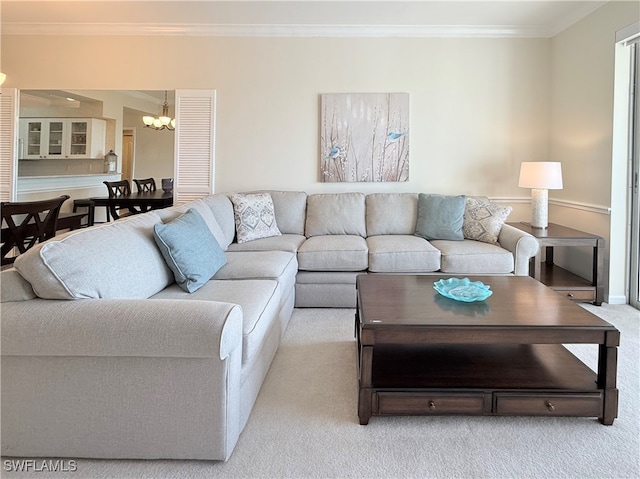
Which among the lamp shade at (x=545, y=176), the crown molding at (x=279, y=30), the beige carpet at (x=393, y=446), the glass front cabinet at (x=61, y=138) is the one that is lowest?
the beige carpet at (x=393, y=446)

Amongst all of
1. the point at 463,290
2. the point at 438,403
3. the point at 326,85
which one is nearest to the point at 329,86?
the point at 326,85

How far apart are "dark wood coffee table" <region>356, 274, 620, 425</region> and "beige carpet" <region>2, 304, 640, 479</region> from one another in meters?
0.09

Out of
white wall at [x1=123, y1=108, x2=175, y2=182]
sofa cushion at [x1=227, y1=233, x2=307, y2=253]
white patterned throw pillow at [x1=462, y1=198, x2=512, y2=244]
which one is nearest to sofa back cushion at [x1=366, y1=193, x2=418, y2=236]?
white patterned throw pillow at [x1=462, y1=198, x2=512, y2=244]

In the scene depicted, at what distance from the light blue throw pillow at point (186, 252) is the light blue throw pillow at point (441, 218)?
2.09 meters

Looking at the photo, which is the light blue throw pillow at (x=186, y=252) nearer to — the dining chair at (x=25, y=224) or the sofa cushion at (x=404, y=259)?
the dining chair at (x=25, y=224)

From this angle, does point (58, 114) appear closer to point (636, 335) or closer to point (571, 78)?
point (571, 78)

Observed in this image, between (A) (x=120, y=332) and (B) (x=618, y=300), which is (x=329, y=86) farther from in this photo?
(A) (x=120, y=332)

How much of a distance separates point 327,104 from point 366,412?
3.30 m

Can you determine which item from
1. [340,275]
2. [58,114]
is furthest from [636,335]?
[58,114]

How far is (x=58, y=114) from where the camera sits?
751 cm

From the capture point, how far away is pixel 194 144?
14.0 ft

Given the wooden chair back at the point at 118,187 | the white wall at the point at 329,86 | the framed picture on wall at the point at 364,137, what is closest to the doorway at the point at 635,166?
the white wall at the point at 329,86

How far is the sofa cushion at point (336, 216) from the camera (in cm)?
382

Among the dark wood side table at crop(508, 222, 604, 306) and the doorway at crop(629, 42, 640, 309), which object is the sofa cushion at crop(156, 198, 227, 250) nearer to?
the dark wood side table at crop(508, 222, 604, 306)
